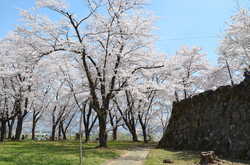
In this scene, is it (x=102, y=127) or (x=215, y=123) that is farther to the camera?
(x=102, y=127)

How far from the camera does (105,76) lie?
17406mm

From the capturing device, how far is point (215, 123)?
15125 millimetres

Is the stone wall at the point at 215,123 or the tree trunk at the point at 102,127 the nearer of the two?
the stone wall at the point at 215,123

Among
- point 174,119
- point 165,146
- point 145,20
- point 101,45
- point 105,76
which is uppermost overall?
point 145,20

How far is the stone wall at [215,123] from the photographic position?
1303 cm

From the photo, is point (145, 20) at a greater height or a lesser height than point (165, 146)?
greater

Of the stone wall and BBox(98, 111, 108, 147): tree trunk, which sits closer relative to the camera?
the stone wall

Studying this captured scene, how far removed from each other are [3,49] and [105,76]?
15231 millimetres

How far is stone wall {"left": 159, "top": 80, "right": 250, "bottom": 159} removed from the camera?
13.0m

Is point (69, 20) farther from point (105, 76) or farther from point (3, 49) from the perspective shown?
point (3, 49)

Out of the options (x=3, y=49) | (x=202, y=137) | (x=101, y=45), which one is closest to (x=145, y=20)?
(x=101, y=45)

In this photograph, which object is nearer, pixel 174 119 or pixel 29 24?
pixel 29 24

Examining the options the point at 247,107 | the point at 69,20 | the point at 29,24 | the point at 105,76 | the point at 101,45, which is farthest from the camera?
the point at 101,45

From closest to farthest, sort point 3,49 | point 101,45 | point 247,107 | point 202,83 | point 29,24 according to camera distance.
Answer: point 247,107, point 29,24, point 101,45, point 3,49, point 202,83
